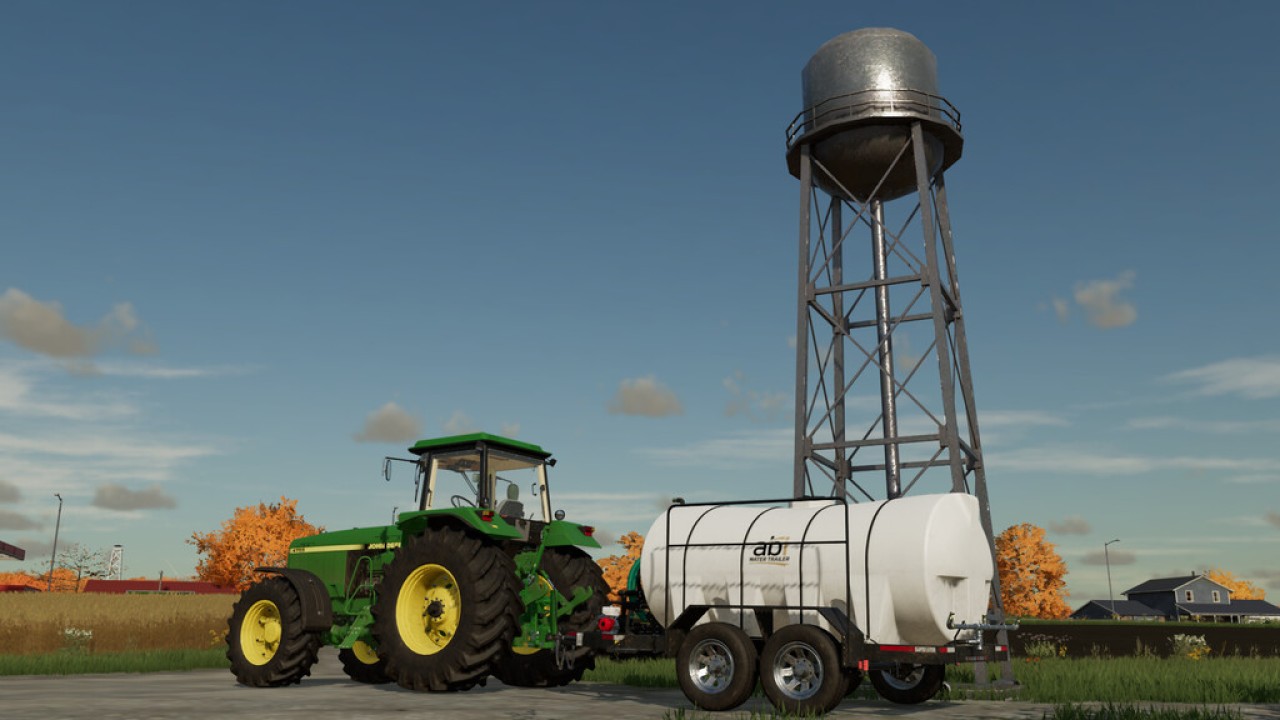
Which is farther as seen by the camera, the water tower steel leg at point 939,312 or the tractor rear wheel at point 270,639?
the water tower steel leg at point 939,312

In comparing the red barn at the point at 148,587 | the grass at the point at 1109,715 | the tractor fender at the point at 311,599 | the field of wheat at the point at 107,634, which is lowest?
the grass at the point at 1109,715

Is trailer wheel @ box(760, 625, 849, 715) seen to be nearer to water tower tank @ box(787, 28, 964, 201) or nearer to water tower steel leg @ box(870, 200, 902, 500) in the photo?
water tower steel leg @ box(870, 200, 902, 500)

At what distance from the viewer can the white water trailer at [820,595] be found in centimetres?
1134

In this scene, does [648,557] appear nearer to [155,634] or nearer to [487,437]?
[487,437]

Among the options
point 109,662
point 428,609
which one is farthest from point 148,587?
point 428,609

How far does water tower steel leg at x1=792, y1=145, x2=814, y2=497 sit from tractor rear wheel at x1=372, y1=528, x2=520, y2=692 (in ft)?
28.5

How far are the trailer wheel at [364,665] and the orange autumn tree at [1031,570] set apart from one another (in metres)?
46.1

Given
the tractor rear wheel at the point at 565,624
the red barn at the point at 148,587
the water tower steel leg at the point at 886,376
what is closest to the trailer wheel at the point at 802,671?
the tractor rear wheel at the point at 565,624

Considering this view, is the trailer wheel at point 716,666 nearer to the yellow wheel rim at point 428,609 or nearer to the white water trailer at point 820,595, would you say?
the white water trailer at point 820,595

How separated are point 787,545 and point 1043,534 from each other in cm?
4988

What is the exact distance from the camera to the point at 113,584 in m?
113

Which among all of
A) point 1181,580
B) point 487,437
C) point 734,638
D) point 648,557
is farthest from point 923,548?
point 1181,580

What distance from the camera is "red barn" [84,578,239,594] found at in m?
110

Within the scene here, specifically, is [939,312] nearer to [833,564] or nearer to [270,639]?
[833,564]
